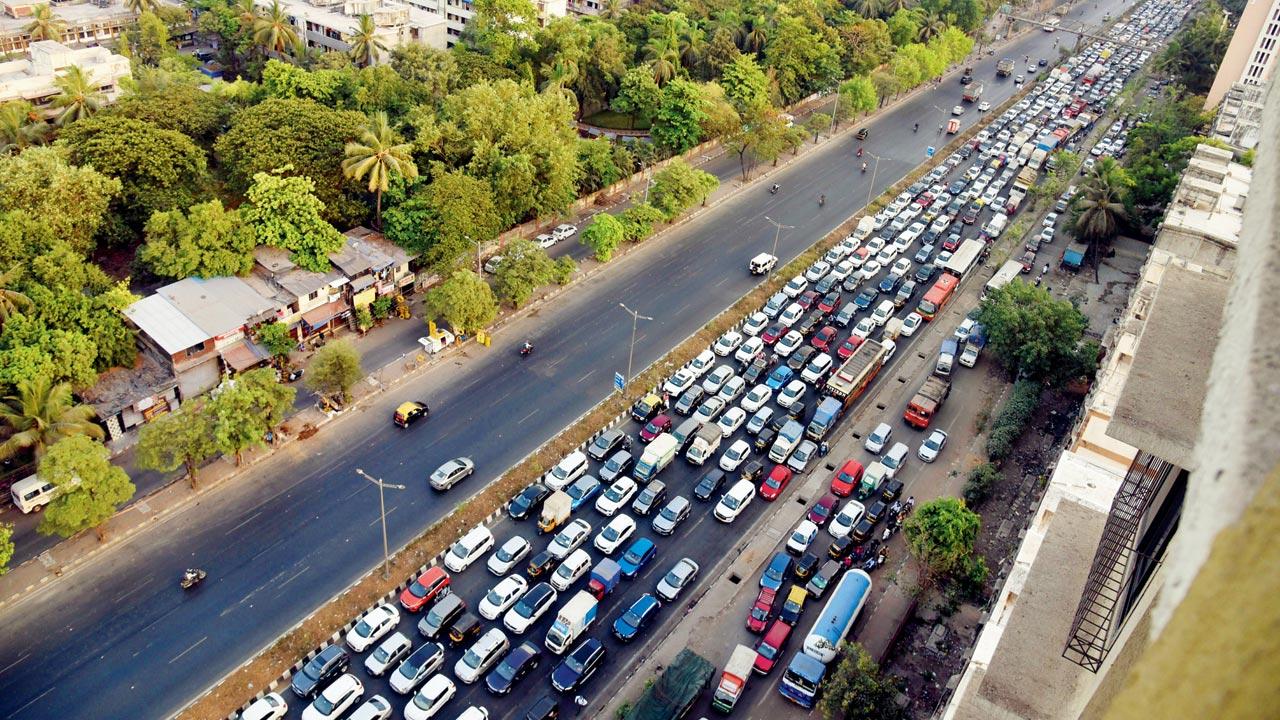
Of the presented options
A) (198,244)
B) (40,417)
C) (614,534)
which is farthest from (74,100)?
(614,534)

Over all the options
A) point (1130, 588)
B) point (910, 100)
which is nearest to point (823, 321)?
point (1130, 588)

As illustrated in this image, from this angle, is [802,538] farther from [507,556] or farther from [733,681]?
[507,556]

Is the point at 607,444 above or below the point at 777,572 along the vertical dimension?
above

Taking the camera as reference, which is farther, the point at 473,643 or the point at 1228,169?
the point at 1228,169

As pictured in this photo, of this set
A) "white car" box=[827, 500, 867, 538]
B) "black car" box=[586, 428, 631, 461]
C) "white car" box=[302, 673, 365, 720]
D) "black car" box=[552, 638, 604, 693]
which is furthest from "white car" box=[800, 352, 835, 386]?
"white car" box=[302, 673, 365, 720]

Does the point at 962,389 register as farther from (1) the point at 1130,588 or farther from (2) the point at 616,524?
(1) the point at 1130,588

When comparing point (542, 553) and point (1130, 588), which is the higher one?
point (1130, 588)

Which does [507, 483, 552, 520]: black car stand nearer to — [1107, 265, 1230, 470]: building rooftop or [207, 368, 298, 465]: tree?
[207, 368, 298, 465]: tree
